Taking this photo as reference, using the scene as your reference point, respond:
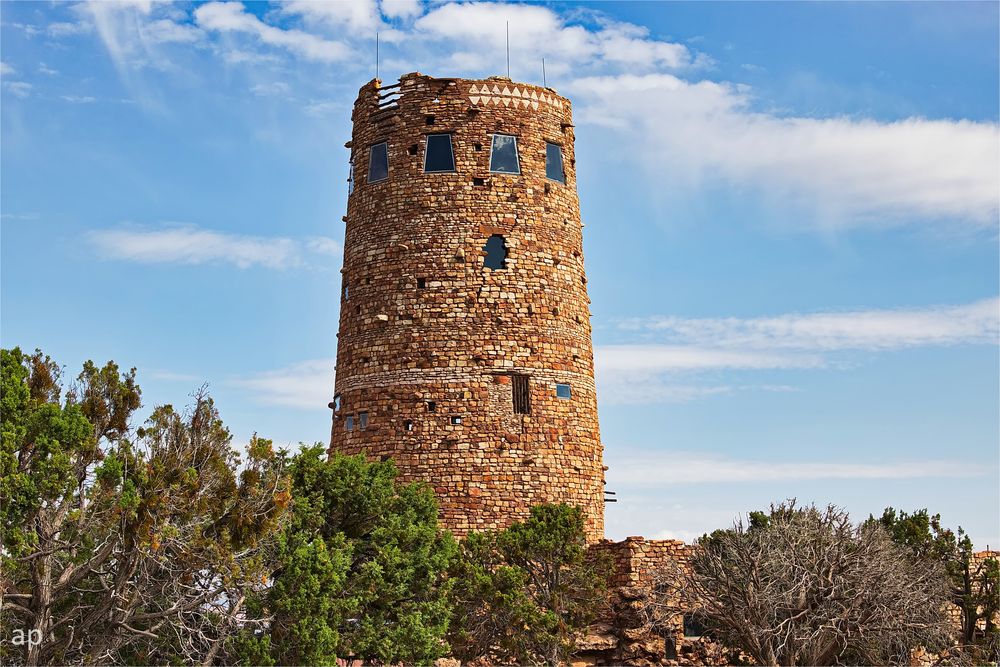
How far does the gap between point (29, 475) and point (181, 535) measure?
2.93 meters

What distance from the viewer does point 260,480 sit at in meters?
22.7

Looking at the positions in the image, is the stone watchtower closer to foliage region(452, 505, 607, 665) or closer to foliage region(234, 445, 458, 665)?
foliage region(452, 505, 607, 665)

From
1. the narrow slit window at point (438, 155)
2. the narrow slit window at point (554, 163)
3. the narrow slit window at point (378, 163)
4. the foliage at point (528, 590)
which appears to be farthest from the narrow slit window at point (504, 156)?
the foliage at point (528, 590)

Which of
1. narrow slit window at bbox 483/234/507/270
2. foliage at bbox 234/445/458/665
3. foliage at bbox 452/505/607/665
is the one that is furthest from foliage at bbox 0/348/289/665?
narrow slit window at bbox 483/234/507/270

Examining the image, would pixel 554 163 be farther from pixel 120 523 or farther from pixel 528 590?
pixel 120 523

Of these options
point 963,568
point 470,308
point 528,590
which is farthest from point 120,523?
point 963,568

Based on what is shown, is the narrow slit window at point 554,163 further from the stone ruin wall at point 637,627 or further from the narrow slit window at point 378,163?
the stone ruin wall at point 637,627

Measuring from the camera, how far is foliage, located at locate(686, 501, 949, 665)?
26.3 m

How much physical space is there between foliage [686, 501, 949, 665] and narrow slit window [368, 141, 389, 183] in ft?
44.9

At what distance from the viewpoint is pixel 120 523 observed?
66.2ft

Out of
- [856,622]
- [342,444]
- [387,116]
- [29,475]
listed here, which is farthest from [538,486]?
[29,475]

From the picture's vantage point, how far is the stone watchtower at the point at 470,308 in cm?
3117

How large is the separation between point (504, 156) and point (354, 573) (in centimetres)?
1312

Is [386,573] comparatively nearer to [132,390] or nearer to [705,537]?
[132,390]
